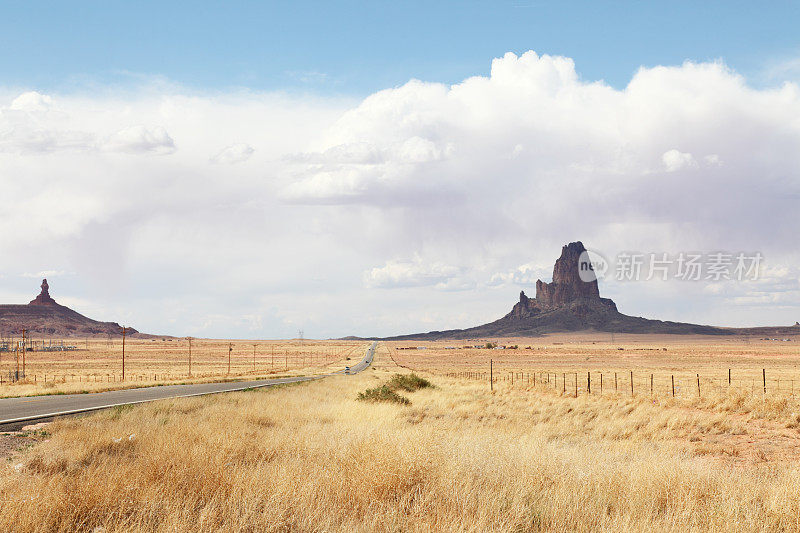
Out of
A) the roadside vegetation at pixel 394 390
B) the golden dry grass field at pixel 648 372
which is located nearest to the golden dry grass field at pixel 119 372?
the roadside vegetation at pixel 394 390

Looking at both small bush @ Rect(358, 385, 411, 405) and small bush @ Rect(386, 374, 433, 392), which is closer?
small bush @ Rect(358, 385, 411, 405)

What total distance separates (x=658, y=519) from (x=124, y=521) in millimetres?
6660

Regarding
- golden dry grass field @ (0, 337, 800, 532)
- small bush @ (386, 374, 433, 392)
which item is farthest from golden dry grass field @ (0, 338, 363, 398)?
golden dry grass field @ (0, 337, 800, 532)

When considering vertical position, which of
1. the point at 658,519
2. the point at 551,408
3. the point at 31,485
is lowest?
the point at 551,408

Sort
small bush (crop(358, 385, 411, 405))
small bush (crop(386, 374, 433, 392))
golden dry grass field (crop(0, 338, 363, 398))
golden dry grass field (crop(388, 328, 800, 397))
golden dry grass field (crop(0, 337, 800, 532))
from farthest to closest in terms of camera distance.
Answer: golden dry grass field (crop(388, 328, 800, 397)), golden dry grass field (crop(0, 338, 363, 398)), small bush (crop(386, 374, 433, 392)), small bush (crop(358, 385, 411, 405)), golden dry grass field (crop(0, 337, 800, 532))

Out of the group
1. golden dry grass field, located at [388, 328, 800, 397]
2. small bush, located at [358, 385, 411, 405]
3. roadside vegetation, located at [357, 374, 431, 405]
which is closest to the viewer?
small bush, located at [358, 385, 411, 405]

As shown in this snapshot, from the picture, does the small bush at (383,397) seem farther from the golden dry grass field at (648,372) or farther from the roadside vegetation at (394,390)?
the golden dry grass field at (648,372)

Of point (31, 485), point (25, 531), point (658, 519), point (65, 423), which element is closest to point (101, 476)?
point (31, 485)

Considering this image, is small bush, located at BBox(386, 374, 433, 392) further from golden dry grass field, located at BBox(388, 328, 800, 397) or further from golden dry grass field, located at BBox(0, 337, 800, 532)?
golden dry grass field, located at BBox(0, 337, 800, 532)

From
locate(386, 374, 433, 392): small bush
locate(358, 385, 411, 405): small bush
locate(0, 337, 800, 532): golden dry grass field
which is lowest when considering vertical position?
locate(386, 374, 433, 392): small bush

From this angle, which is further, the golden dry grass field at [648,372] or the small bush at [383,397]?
the golden dry grass field at [648,372]

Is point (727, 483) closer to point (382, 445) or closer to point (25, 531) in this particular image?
point (382, 445)

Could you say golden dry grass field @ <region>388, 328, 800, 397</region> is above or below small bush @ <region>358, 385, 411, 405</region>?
below

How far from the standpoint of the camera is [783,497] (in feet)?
26.5
